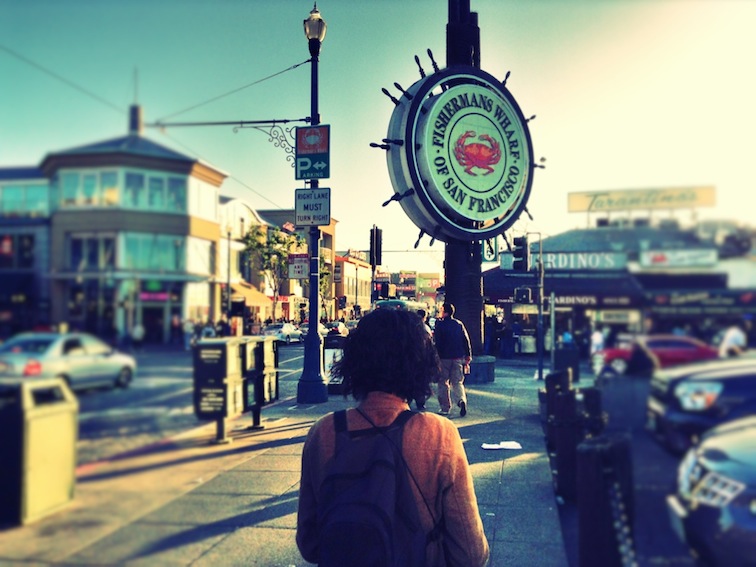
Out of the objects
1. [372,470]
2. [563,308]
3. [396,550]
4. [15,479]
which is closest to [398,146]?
[563,308]

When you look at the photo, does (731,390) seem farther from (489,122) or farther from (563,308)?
(489,122)

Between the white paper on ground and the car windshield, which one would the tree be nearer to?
the car windshield

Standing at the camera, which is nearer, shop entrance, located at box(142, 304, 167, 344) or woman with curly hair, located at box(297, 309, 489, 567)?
shop entrance, located at box(142, 304, 167, 344)

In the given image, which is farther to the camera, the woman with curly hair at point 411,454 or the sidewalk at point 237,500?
the woman with curly hair at point 411,454

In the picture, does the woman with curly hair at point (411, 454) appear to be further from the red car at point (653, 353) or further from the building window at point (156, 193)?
the building window at point (156, 193)

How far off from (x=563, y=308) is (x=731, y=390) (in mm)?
486

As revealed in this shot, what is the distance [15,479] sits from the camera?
3.55 ft

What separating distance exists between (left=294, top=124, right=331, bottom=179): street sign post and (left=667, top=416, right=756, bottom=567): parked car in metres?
1.46

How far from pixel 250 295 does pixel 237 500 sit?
2.00 metres

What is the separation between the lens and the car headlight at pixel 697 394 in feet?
4.33

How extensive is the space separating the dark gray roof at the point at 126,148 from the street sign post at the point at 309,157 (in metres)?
0.93

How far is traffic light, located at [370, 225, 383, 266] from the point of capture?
2.82 metres

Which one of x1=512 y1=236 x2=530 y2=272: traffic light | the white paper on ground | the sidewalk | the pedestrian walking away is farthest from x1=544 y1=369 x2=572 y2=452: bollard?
the pedestrian walking away

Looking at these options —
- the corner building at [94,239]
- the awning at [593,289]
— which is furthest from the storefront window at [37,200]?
the awning at [593,289]
